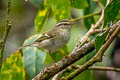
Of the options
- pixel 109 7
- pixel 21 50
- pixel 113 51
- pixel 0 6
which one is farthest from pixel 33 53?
pixel 0 6

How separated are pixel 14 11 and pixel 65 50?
3.85m

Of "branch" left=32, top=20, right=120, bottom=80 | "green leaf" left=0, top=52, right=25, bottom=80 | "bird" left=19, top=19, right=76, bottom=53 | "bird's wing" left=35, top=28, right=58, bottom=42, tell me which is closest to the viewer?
"branch" left=32, top=20, right=120, bottom=80

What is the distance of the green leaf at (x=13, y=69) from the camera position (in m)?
2.56

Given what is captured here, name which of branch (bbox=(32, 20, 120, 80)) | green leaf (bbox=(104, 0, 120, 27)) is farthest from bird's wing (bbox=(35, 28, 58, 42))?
green leaf (bbox=(104, 0, 120, 27))

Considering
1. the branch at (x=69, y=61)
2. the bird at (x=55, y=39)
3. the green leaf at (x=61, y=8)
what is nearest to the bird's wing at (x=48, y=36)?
the bird at (x=55, y=39)

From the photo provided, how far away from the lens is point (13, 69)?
2.57 m

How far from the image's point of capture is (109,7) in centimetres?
153

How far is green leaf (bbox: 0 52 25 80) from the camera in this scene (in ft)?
8.40

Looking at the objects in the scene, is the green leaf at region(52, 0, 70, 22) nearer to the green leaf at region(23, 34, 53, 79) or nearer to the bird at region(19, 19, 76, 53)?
the green leaf at region(23, 34, 53, 79)

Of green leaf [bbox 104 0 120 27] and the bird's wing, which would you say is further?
the bird's wing

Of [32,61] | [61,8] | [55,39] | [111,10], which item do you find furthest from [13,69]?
[111,10]

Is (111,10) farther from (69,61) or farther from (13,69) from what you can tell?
(13,69)

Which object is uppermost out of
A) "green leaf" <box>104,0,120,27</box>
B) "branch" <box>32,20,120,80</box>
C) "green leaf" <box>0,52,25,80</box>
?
"green leaf" <box>104,0,120,27</box>

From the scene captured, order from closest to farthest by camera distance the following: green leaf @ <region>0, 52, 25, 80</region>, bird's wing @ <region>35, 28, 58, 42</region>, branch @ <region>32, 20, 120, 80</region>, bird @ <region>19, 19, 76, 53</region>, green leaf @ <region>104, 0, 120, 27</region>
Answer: green leaf @ <region>104, 0, 120, 27</region> → branch @ <region>32, 20, 120, 80</region> → green leaf @ <region>0, 52, 25, 80</region> → bird @ <region>19, 19, 76, 53</region> → bird's wing @ <region>35, 28, 58, 42</region>
